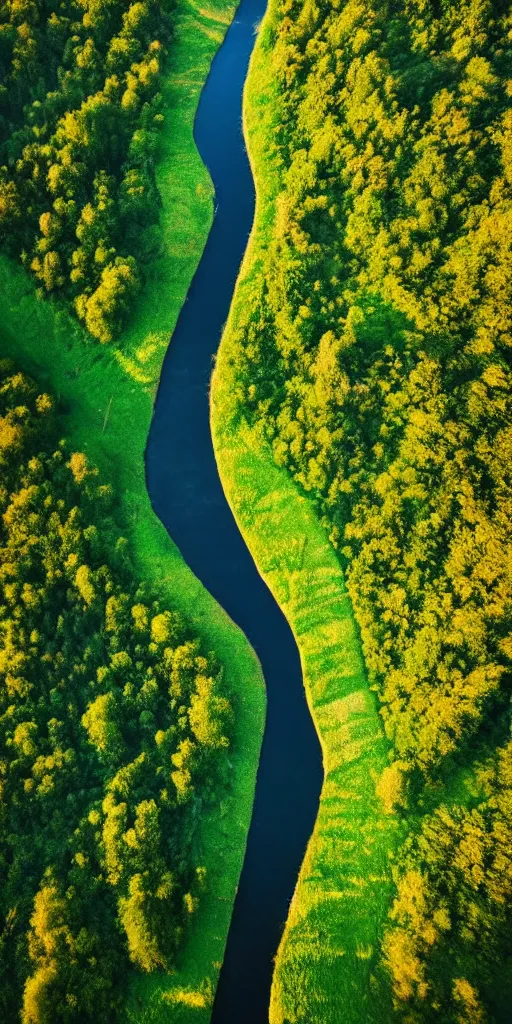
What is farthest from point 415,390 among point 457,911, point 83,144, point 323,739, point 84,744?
point 83,144

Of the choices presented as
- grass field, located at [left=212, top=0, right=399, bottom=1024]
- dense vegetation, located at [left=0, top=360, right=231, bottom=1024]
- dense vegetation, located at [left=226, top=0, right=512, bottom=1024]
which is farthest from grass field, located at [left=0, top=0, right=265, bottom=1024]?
dense vegetation, located at [left=226, top=0, right=512, bottom=1024]

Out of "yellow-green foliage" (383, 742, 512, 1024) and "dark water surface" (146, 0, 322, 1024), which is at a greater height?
"dark water surface" (146, 0, 322, 1024)

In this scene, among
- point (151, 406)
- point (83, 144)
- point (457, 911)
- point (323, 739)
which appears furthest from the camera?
point (83, 144)

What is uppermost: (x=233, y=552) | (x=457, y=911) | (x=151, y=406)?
(x=151, y=406)

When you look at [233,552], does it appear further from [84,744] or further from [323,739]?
[84,744]

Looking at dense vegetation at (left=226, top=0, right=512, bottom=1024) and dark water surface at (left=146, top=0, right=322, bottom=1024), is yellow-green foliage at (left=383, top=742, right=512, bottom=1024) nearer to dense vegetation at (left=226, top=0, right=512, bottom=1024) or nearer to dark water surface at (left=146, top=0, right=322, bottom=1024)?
dense vegetation at (left=226, top=0, right=512, bottom=1024)

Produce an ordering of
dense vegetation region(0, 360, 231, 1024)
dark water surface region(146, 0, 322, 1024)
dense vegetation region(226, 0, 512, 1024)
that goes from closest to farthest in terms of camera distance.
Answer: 1. dense vegetation region(0, 360, 231, 1024)
2. dense vegetation region(226, 0, 512, 1024)
3. dark water surface region(146, 0, 322, 1024)
